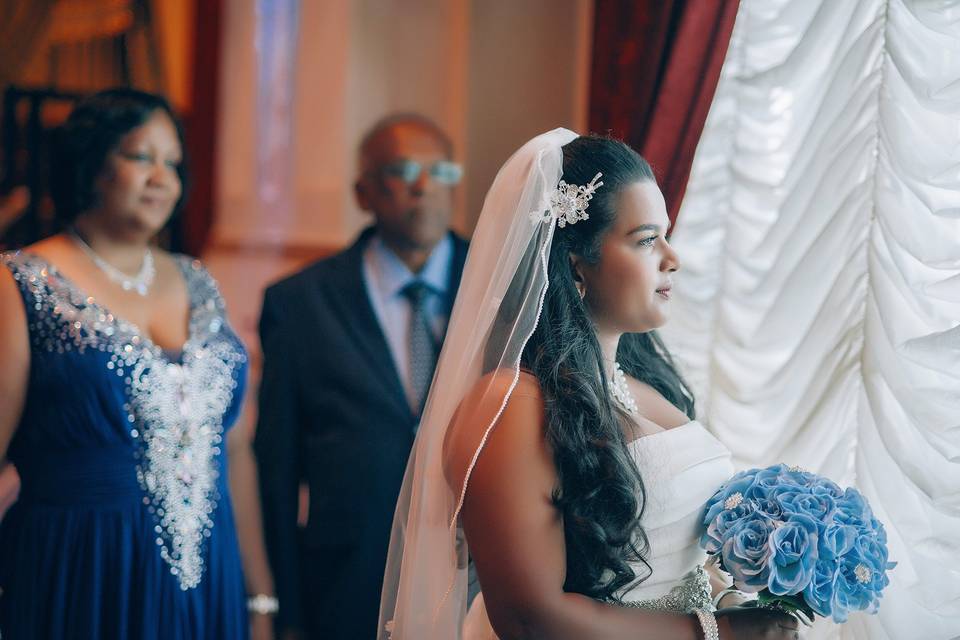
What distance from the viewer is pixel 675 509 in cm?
177

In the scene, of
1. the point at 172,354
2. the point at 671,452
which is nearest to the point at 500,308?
the point at 671,452

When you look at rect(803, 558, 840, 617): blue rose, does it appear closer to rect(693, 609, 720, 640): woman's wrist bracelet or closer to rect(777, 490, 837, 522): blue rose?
rect(777, 490, 837, 522): blue rose

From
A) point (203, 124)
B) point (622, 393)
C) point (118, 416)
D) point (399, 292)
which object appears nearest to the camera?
point (622, 393)

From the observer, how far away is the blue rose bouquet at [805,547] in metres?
1.58

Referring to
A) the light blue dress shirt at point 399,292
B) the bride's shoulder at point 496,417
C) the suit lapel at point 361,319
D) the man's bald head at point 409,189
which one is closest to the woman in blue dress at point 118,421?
the suit lapel at point 361,319

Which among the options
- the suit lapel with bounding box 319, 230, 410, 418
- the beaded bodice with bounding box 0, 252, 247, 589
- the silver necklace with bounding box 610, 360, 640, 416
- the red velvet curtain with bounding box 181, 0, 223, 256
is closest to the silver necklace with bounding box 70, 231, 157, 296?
the beaded bodice with bounding box 0, 252, 247, 589

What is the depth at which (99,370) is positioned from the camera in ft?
7.36

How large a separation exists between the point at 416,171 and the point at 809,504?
1575 millimetres

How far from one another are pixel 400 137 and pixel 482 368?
4.25ft

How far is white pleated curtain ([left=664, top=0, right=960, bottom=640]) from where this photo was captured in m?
A: 1.92

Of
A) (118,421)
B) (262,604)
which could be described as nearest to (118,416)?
(118,421)

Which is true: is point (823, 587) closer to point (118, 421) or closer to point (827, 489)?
point (827, 489)

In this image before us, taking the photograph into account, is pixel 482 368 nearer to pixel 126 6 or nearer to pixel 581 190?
pixel 581 190

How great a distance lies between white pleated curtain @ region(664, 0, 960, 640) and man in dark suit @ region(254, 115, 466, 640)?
706 mm
